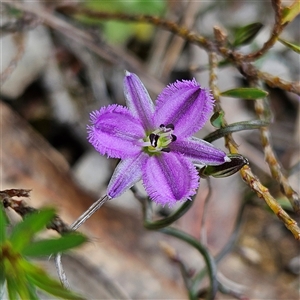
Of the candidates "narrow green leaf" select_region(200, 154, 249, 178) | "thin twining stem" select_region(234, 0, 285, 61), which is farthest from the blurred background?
"narrow green leaf" select_region(200, 154, 249, 178)

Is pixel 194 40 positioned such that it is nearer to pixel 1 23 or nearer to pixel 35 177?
pixel 35 177

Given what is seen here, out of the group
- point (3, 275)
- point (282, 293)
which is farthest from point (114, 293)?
point (3, 275)

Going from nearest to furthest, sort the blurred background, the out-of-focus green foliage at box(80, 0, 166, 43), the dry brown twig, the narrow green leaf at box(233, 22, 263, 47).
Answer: the dry brown twig, the narrow green leaf at box(233, 22, 263, 47), the blurred background, the out-of-focus green foliage at box(80, 0, 166, 43)

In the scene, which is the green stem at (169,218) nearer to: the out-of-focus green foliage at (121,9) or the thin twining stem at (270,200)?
the thin twining stem at (270,200)

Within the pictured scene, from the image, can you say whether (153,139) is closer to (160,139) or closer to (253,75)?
(160,139)

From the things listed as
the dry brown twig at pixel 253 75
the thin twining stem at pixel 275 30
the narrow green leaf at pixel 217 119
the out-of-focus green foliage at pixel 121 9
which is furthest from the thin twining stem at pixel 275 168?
the out-of-focus green foliage at pixel 121 9

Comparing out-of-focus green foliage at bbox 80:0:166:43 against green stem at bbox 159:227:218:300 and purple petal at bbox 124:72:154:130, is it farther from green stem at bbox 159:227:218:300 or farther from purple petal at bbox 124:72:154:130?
purple petal at bbox 124:72:154:130
